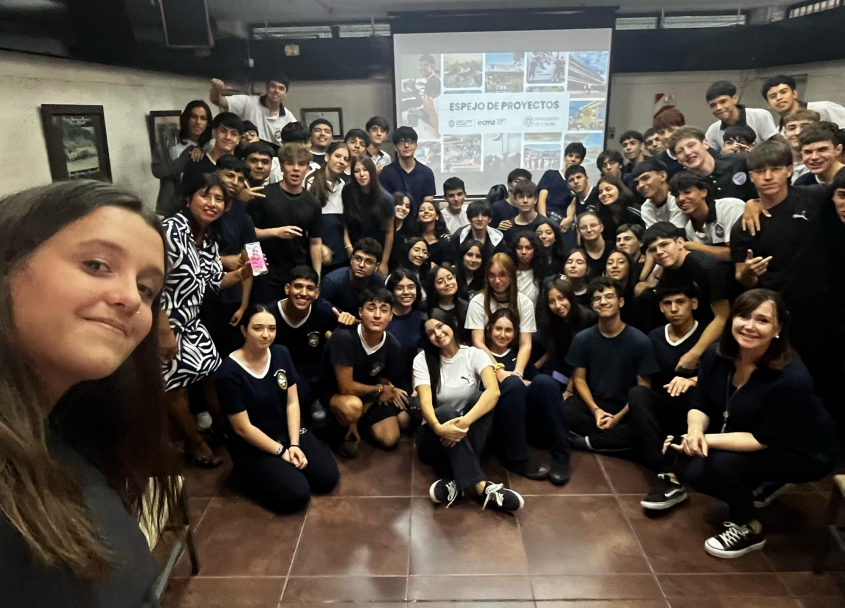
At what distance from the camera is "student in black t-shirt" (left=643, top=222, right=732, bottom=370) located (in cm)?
284

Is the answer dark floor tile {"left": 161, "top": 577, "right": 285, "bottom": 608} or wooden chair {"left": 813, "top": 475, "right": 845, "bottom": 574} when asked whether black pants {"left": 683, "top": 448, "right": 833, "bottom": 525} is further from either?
dark floor tile {"left": 161, "top": 577, "right": 285, "bottom": 608}

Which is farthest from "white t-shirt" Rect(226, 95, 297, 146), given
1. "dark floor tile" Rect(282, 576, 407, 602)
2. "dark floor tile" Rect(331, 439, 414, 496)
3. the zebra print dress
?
"dark floor tile" Rect(282, 576, 407, 602)

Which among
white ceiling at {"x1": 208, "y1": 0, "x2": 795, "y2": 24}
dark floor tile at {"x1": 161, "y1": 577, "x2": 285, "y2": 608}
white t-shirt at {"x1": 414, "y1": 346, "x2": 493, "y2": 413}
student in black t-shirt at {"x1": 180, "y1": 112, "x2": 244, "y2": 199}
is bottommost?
dark floor tile at {"x1": 161, "y1": 577, "x2": 285, "y2": 608}

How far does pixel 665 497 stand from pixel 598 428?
1.77 feet

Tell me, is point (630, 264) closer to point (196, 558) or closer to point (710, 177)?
point (710, 177)

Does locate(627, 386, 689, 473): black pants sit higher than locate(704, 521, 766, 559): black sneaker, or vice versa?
locate(627, 386, 689, 473): black pants

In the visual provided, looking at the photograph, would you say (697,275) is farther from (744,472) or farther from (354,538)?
(354,538)

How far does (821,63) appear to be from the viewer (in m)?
5.65

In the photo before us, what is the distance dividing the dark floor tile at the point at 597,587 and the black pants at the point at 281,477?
3.54 feet

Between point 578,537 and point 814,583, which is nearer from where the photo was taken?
point 814,583

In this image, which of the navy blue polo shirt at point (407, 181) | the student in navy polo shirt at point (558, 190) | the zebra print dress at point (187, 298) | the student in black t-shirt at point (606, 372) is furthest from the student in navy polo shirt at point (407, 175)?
the zebra print dress at point (187, 298)

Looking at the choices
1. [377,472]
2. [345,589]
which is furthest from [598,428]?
[345,589]

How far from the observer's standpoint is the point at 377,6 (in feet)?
20.2

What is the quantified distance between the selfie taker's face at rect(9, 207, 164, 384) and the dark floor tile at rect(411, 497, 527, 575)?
1.95 m
